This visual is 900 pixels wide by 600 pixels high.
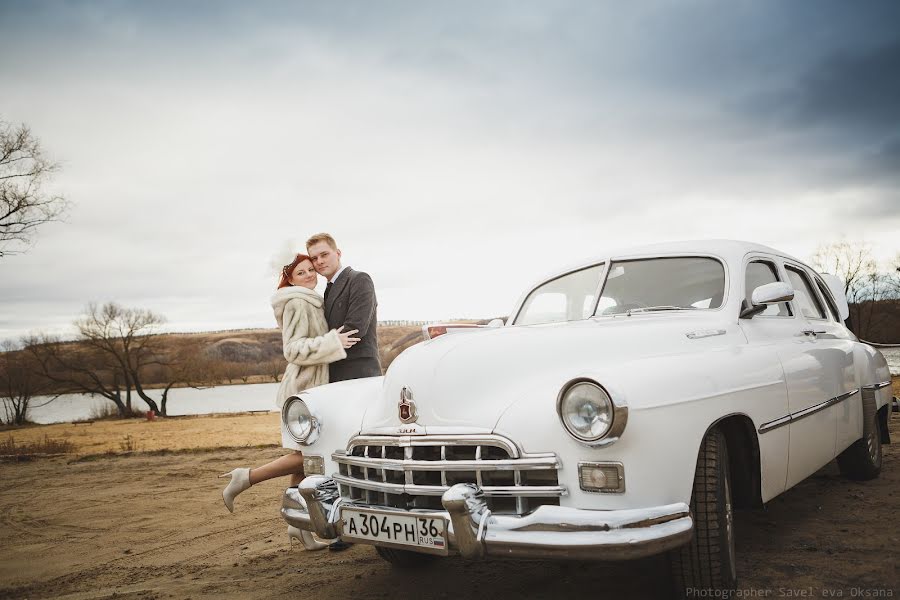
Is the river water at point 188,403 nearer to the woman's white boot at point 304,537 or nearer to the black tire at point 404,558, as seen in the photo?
the woman's white boot at point 304,537

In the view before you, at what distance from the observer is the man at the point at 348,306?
4973mm

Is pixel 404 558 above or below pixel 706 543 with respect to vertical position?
below

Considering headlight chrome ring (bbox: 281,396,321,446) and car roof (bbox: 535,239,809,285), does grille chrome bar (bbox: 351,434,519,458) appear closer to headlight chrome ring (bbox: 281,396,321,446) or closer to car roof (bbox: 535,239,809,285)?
headlight chrome ring (bbox: 281,396,321,446)

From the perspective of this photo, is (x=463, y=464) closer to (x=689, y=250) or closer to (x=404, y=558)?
(x=404, y=558)

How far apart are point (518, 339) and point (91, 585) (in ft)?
10.5

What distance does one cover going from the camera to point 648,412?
2611 millimetres

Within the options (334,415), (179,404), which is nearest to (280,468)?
(334,415)

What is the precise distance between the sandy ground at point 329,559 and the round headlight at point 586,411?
1116 millimetres

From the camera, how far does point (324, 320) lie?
509cm

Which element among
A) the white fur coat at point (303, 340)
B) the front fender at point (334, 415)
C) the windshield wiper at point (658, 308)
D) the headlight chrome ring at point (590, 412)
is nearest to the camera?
the headlight chrome ring at point (590, 412)

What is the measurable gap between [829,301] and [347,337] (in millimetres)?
4263

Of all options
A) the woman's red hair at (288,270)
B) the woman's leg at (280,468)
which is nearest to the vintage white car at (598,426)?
the woman's leg at (280,468)

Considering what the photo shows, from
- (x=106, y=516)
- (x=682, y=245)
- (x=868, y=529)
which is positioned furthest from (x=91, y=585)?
(x=868, y=529)

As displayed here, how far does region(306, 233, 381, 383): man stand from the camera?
4973 millimetres
